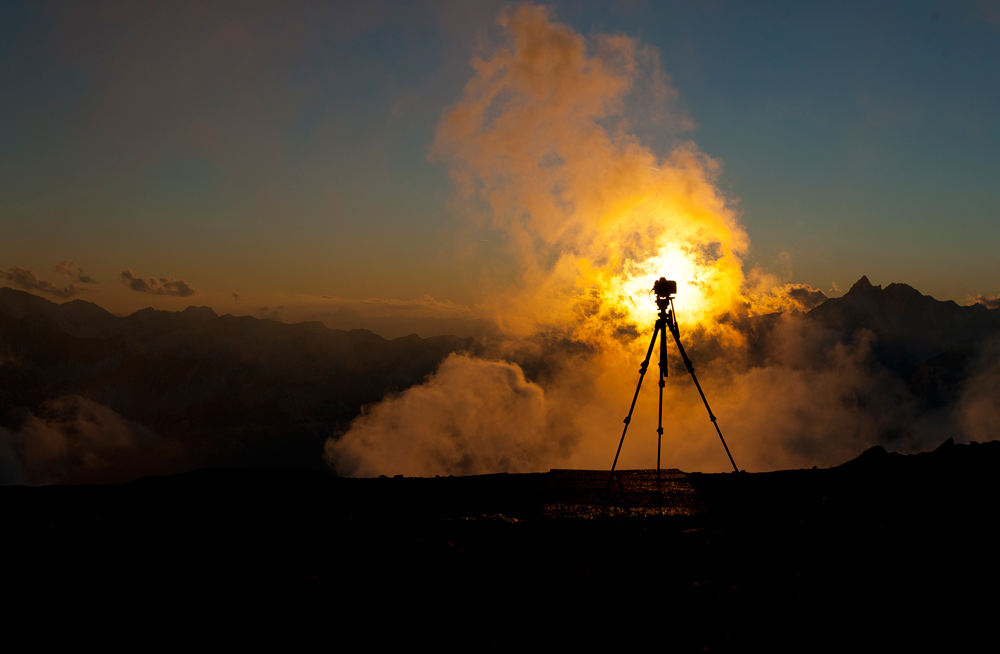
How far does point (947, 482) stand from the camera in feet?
24.8

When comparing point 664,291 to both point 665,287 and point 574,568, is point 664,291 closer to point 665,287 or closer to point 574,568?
point 665,287

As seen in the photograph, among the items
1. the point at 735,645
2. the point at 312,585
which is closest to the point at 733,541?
the point at 735,645

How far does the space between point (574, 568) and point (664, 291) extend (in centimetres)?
526

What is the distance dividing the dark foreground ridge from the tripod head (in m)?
3.44

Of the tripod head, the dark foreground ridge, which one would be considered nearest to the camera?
the tripod head

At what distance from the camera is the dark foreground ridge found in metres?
5.09

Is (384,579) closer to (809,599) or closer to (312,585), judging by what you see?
(312,585)

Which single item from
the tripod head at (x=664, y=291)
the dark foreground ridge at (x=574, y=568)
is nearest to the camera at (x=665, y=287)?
the tripod head at (x=664, y=291)

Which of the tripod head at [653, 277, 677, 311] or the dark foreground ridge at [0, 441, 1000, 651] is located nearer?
the dark foreground ridge at [0, 441, 1000, 651]

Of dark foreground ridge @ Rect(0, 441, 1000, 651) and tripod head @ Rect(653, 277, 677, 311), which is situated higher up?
tripod head @ Rect(653, 277, 677, 311)

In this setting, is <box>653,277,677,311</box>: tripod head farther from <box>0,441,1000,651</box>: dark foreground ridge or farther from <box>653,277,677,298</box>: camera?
<box>0,441,1000,651</box>: dark foreground ridge

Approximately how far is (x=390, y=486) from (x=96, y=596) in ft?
21.6

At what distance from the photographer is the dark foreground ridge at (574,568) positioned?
5.09 m

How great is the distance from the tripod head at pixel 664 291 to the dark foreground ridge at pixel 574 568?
3440mm
